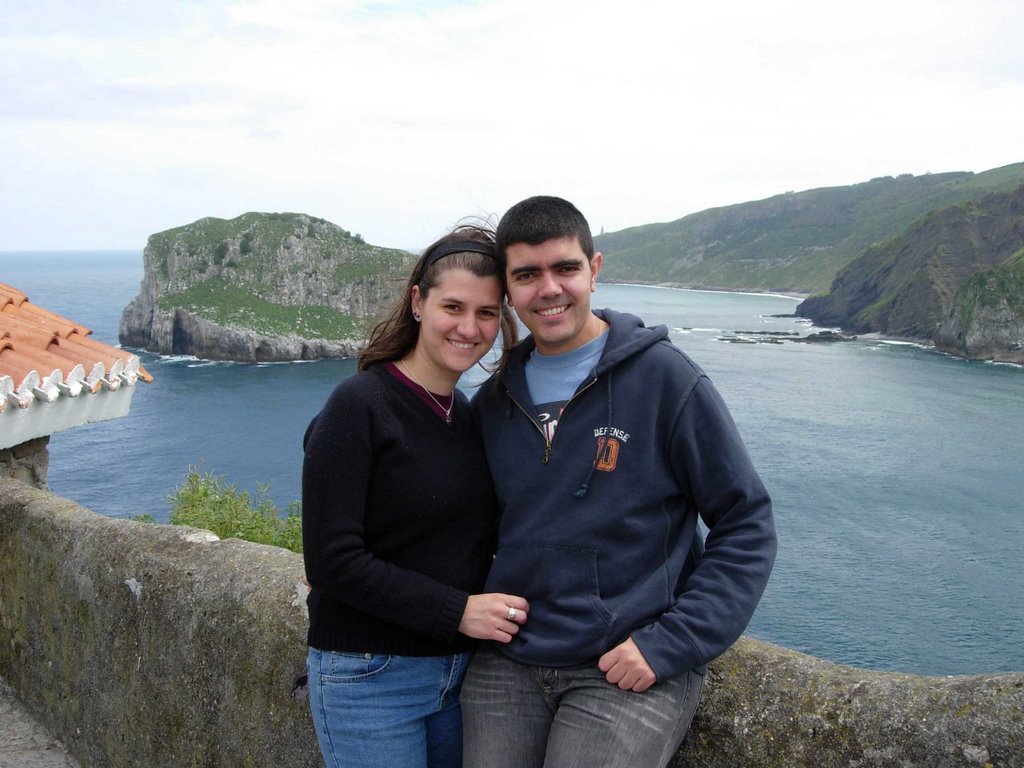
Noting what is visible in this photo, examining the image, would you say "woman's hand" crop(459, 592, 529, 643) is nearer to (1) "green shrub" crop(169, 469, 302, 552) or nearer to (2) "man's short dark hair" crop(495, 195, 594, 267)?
(2) "man's short dark hair" crop(495, 195, 594, 267)

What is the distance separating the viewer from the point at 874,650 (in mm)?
30812

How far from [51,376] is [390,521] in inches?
157

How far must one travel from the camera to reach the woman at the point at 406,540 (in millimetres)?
2457

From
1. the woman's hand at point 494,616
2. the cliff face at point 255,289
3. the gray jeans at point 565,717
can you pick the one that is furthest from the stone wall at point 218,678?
the cliff face at point 255,289

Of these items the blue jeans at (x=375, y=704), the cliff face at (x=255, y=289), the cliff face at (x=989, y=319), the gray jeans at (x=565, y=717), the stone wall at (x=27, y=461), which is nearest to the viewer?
the gray jeans at (x=565, y=717)

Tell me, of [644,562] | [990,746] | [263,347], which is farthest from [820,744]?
[263,347]

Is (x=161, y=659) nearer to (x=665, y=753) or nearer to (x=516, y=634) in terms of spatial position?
(x=516, y=634)

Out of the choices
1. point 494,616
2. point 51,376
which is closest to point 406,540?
point 494,616

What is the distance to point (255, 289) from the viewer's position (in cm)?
10931

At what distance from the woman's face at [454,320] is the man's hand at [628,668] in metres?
0.93

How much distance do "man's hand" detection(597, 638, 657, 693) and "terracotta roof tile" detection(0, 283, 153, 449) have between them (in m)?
4.33

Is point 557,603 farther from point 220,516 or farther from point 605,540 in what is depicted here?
point 220,516

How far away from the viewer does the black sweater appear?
245 cm

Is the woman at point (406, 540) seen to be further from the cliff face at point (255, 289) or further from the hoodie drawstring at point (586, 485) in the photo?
the cliff face at point (255, 289)
